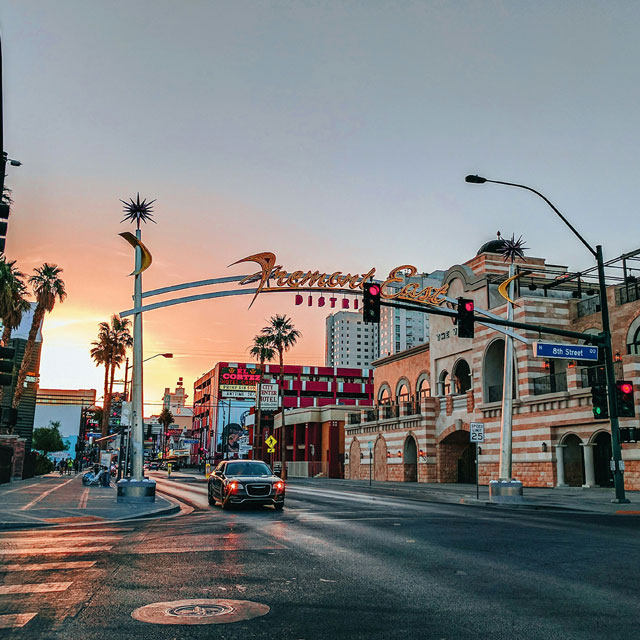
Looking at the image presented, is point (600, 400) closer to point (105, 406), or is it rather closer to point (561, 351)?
point (561, 351)

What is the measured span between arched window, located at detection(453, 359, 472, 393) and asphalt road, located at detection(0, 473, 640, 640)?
107 ft

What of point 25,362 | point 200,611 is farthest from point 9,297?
point 200,611

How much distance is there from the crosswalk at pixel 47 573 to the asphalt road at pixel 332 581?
3 centimetres

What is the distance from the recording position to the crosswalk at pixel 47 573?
19.4 ft

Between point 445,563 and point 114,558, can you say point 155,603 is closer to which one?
point 114,558

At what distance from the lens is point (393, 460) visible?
168ft

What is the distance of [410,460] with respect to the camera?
49594 millimetres

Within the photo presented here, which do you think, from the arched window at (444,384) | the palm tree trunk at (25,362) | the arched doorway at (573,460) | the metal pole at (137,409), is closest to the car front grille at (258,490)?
the metal pole at (137,409)

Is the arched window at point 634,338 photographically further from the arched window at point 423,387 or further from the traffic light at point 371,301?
the arched window at point 423,387

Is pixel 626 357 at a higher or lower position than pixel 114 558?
higher

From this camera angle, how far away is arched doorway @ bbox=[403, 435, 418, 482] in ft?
162

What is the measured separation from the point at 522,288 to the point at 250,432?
70.3 meters

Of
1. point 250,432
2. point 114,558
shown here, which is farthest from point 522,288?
point 250,432

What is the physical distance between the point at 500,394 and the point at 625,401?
57.9 ft
